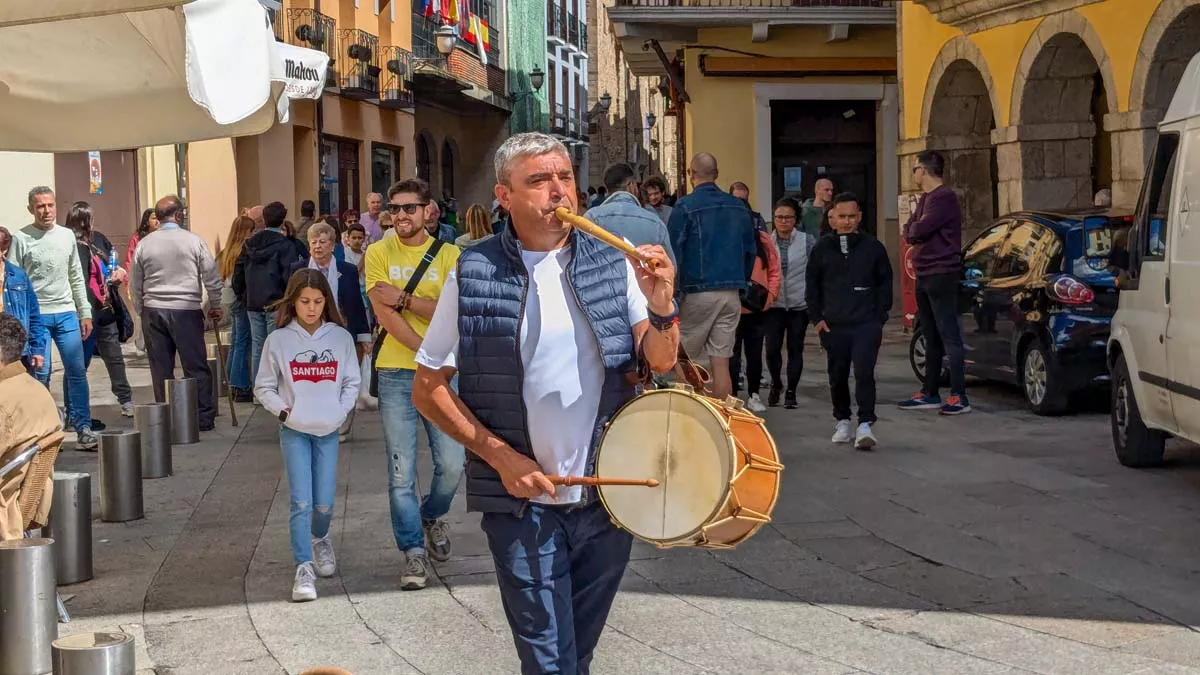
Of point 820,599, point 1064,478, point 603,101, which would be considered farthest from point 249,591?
point 603,101

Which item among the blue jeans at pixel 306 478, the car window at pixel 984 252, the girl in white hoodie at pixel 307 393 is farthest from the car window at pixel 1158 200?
the blue jeans at pixel 306 478

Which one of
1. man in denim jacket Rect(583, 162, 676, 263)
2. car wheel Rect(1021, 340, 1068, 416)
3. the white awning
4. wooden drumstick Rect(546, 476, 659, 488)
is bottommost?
car wheel Rect(1021, 340, 1068, 416)

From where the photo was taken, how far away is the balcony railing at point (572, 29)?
63.1m

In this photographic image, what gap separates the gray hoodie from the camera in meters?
13.6

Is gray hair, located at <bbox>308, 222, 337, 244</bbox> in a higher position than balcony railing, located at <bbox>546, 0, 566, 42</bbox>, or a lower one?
lower

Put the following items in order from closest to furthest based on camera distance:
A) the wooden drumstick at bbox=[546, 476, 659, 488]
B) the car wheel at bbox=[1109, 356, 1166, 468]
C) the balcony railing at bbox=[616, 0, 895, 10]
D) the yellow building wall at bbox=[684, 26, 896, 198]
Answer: the wooden drumstick at bbox=[546, 476, 659, 488]
the car wheel at bbox=[1109, 356, 1166, 468]
the balcony railing at bbox=[616, 0, 895, 10]
the yellow building wall at bbox=[684, 26, 896, 198]

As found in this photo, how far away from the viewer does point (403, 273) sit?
24.1ft

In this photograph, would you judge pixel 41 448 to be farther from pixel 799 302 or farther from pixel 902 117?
pixel 902 117

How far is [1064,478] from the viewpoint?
383 inches

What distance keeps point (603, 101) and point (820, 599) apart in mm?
48737

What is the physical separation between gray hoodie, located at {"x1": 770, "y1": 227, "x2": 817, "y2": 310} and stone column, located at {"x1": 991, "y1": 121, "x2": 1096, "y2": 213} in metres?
5.35

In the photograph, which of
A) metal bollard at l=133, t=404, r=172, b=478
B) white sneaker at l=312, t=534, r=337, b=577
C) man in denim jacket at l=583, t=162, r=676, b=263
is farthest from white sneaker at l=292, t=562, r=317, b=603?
metal bollard at l=133, t=404, r=172, b=478

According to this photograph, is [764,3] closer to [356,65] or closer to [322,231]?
[356,65]

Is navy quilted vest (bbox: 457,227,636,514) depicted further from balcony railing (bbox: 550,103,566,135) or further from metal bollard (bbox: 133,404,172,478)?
balcony railing (bbox: 550,103,566,135)
